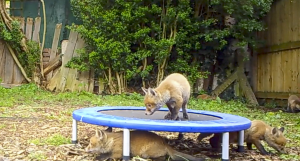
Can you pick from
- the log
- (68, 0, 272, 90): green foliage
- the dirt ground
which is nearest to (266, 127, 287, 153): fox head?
A: the dirt ground

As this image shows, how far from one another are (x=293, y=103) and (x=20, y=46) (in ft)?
24.1

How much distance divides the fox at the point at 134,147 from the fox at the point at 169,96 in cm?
34

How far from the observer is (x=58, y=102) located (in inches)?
346

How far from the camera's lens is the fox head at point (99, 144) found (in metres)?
3.98

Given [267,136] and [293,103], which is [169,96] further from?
[293,103]

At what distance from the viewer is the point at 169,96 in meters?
4.39

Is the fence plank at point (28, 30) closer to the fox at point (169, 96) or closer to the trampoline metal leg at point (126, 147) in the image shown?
the fox at point (169, 96)

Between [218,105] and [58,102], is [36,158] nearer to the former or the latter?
[58,102]

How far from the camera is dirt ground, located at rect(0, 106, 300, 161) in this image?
13.8ft

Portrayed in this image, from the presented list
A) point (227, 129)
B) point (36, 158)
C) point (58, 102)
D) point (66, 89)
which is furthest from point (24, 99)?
point (227, 129)

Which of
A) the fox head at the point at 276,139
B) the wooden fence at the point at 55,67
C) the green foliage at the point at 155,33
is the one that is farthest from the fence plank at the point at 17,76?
the fox head at the point at 276,139

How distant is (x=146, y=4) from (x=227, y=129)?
7.36 m

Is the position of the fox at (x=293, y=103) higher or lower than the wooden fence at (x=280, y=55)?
lower

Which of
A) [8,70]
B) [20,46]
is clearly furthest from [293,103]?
[8,70]
